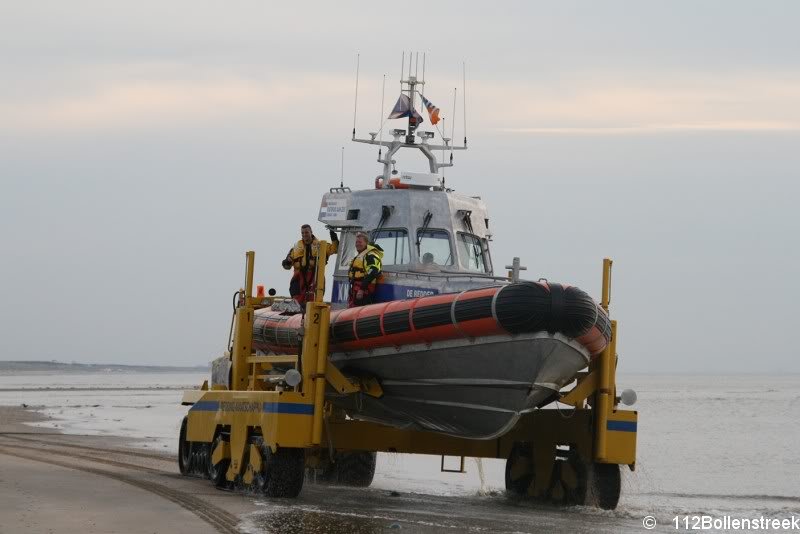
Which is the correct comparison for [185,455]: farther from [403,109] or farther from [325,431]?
[403,109]

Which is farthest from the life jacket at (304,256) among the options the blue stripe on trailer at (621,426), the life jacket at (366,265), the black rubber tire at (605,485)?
the black rubber tire at (605,485)

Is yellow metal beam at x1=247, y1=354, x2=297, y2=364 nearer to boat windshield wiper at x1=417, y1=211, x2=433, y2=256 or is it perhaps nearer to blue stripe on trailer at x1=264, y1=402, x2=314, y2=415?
blue stripe on trailer at x1=264, y1=402, x2=314, y2=415

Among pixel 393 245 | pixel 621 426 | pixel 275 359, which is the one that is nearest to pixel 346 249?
pixel 393 245

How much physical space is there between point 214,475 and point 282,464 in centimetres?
202

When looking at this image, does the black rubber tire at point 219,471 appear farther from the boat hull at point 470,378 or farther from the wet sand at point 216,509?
the boat hull at point 470,378

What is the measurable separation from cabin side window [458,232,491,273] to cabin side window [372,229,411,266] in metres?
0.67

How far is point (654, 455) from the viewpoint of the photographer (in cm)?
2527

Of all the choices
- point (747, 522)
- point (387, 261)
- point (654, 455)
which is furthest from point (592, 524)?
point (654, 455)

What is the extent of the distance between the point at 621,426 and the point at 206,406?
4936 mm

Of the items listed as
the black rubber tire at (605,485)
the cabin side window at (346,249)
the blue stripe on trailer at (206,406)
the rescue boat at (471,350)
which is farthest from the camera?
the cabin side window at (346,249)

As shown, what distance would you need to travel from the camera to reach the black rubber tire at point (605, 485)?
12.6 meters

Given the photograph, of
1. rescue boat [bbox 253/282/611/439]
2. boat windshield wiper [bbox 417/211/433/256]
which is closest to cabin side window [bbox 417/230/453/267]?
boat windshield wiper [bbox 417/211/433/256]

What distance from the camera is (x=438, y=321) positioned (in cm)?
1111

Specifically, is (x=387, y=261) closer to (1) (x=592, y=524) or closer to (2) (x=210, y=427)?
(2) (x=210, y=427)
